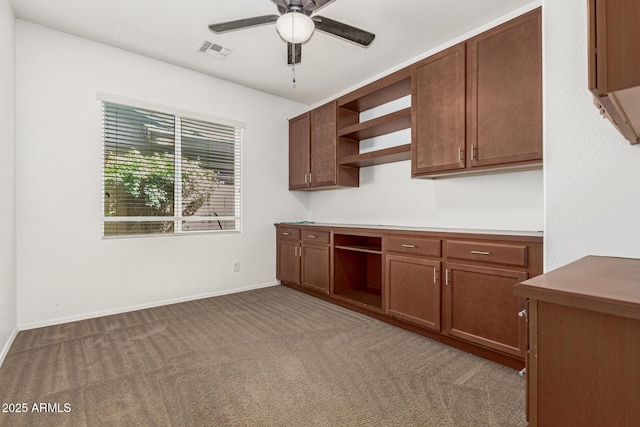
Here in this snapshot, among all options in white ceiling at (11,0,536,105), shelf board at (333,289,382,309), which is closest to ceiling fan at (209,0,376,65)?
white ceiling at (11,0,536,105)

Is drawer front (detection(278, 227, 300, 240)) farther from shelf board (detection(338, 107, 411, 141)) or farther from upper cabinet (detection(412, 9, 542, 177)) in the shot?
upper cabinet (detection(412, 9, 542, 177))

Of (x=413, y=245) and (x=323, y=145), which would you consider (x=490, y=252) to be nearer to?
(x=413, y=245)

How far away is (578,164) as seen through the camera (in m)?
1.62

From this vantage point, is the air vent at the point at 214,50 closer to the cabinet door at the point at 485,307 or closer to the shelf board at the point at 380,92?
the shelf board at the point at 380,92

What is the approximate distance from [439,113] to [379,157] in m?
0.79

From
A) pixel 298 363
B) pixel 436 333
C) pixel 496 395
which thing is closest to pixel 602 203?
pixel 496 395

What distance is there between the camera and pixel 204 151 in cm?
381

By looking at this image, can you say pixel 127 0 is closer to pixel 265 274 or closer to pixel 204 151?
pixel 204 151

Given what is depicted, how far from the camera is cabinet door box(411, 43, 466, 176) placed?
2566mm

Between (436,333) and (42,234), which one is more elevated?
(42,234)

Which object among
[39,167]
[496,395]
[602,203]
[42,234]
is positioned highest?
[39,167]

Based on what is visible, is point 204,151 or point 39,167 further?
point 204,151

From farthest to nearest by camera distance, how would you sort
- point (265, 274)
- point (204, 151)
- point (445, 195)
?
point (265, 274), point (204, 151), point (445, 195)

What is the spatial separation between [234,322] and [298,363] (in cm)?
103
